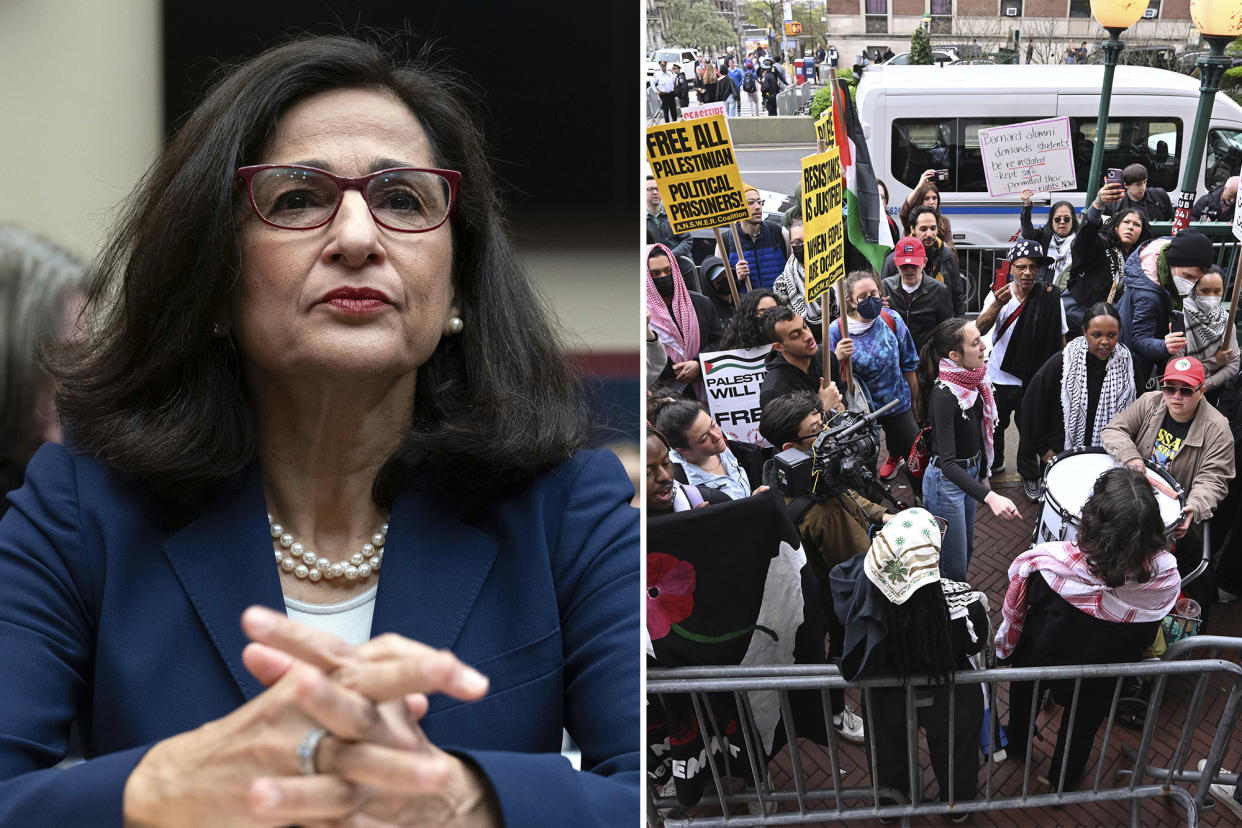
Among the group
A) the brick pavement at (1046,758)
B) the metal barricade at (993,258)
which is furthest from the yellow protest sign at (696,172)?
the brick pavement at (1046,758)

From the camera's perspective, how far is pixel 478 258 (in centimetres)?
97

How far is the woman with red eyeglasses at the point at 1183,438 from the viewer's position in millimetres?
2004

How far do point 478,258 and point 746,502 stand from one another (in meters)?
1.20

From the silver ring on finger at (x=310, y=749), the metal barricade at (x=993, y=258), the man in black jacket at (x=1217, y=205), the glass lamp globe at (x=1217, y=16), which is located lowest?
the silver ring on finger at (x=310, y=749)

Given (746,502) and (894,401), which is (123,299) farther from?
(894,401)

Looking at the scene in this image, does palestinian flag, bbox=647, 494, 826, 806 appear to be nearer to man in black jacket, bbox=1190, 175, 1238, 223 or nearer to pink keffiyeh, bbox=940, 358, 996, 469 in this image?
pink keffiyeh, bbox=940, 358, 996, 469

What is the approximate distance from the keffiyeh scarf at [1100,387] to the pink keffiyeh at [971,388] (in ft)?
0.45

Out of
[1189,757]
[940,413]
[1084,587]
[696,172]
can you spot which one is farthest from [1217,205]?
[1189,757]

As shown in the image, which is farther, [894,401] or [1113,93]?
[894,401]

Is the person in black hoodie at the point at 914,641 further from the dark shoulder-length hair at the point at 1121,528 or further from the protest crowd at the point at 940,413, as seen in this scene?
the dark shoulder-length hair at the point at 1121,528

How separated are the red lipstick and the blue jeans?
1.54 m

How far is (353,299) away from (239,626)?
11.9 inches

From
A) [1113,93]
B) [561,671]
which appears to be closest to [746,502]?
[1113,93]

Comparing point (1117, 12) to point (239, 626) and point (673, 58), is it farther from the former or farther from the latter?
point (239, 626)
